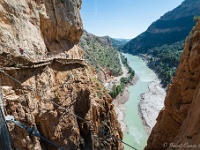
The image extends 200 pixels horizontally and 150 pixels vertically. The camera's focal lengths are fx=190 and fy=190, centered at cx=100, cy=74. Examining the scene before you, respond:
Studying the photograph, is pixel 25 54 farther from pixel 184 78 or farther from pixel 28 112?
pixel 184 78

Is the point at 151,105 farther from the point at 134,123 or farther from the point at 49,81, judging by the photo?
the point at 49,81

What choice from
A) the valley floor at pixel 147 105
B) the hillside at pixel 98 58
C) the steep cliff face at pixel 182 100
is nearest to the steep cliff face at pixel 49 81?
the steep cliff face at pixel 182 100

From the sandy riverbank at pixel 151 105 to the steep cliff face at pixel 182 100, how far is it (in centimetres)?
2699

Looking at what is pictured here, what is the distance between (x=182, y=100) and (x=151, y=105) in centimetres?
4228

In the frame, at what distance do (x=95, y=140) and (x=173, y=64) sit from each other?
279ft

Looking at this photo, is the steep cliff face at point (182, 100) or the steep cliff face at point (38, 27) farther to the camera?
the steep cliff face at point (38, 27)

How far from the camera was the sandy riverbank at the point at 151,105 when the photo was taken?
150 feet

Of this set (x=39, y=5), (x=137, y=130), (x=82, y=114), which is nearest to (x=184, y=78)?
(x=82, y=114)

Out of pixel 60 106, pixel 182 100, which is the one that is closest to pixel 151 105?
pixel 182 100

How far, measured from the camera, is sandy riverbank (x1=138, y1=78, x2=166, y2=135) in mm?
45688

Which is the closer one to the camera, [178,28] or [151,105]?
[151,105]

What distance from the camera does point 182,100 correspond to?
13.9 m

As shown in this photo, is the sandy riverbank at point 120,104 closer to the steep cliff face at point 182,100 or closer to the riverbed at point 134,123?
the riverbed at point 134,123

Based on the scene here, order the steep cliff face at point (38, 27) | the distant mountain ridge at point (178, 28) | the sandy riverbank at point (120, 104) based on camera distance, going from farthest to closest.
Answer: the distant mountain ridge at point (178, 28) → the sandy riverbank at point (120, 104) → the steep cliff face at point (38, 27)
